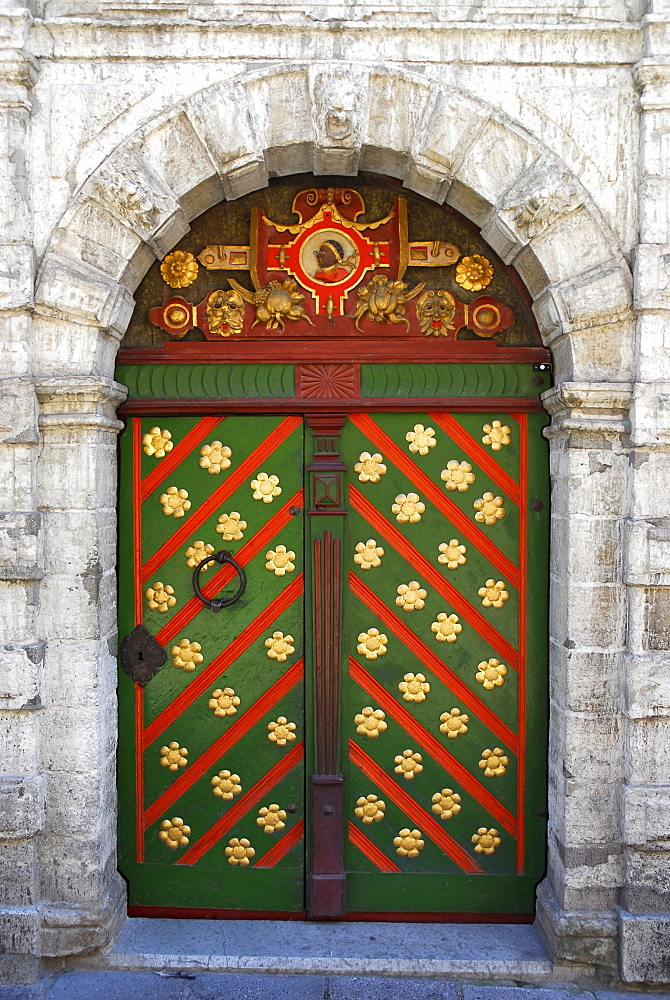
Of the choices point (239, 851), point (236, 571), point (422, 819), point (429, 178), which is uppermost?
point (429, 178)

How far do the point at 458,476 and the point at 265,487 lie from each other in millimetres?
804

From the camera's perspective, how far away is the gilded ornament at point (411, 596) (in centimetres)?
323

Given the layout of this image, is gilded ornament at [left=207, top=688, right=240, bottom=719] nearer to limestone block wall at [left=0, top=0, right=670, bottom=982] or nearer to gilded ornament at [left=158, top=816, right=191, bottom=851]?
gilded ornament at [left=158, top=816, right=191, bottom=851]

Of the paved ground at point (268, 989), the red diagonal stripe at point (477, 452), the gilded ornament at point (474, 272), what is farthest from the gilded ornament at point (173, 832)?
the gilded ornament at point (474, 272)

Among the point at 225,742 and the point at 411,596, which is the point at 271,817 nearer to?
the point at 225,742

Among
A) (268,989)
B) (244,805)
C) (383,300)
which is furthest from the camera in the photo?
(244,805)

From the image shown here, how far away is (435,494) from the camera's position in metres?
3.23

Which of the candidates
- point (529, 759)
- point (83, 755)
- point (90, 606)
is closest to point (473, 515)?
point (529, 759)

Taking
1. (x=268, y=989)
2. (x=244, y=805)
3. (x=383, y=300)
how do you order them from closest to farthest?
(x=268, y=989), (x=383, y=300), (x=244, y=805)

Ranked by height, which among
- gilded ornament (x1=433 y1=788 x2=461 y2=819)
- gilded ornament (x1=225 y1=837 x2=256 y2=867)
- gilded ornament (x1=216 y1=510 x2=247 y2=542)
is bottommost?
gilded ornament (x1=225 y1=837 x2=256 y2=867)

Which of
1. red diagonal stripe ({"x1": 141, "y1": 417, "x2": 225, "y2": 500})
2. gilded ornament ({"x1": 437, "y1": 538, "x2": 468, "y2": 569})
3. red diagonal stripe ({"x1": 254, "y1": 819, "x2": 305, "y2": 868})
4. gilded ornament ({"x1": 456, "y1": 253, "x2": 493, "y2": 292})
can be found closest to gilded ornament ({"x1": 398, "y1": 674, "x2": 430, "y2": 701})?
gilded ornament ({"x1": 437, "y1": 538, "x2": 468, "y2": 569})

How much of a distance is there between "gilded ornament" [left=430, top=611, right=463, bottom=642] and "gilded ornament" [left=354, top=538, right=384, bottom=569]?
34 cm

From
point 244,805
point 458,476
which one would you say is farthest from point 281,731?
point 458,476

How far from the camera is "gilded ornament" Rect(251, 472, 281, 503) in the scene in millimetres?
3238
